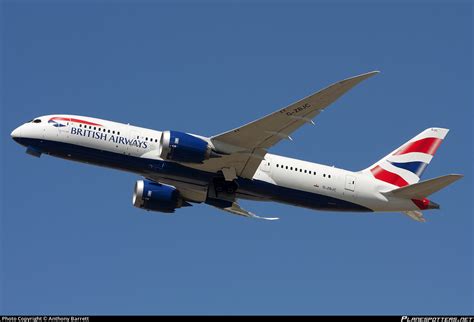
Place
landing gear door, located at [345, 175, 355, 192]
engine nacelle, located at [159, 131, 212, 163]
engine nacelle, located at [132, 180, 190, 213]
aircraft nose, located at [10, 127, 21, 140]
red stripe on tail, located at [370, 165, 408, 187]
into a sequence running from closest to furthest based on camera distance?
engine nacelle, located at [159, 131, 212, 163] < aircraft nose, located at [10, 127, 21, 140] < landing gear door, located at [345, 175, 355, 192] < red stripe on tail, located at [370, 165, 408, 187] < engine nacelle, located at [132, 180, 190, 213]

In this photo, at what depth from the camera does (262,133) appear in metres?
47.3

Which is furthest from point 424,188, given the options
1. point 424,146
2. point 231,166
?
point 231,166

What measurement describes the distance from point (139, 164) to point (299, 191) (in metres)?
8.79

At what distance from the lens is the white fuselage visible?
1907 inches

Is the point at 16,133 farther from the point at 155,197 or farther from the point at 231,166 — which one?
the point at 231,166

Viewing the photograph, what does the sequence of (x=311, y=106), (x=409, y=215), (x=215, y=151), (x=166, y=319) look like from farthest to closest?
1. (x=409, y=215)
2. (x=215, y=151)
3. (x=311, y=106)
4. (x=166, y=319)

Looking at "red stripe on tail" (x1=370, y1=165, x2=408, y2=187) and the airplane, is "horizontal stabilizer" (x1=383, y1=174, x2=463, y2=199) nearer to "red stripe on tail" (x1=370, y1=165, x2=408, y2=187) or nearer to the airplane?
the airplane

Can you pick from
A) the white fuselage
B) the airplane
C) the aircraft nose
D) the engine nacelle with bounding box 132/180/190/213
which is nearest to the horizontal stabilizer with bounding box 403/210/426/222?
the airplane

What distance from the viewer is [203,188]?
165 ft

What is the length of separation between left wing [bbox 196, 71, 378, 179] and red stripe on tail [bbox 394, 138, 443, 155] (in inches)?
393

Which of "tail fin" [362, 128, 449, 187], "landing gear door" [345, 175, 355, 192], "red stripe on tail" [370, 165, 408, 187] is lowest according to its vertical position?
"landing gear door" [345, 175, 355, 192]

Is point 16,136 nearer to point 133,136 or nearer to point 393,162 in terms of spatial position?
point 133,136

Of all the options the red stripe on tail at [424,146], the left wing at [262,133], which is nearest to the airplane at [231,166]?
the left wing at [262,133]

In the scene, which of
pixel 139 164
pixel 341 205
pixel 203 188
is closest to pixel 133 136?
pixel 139 164
